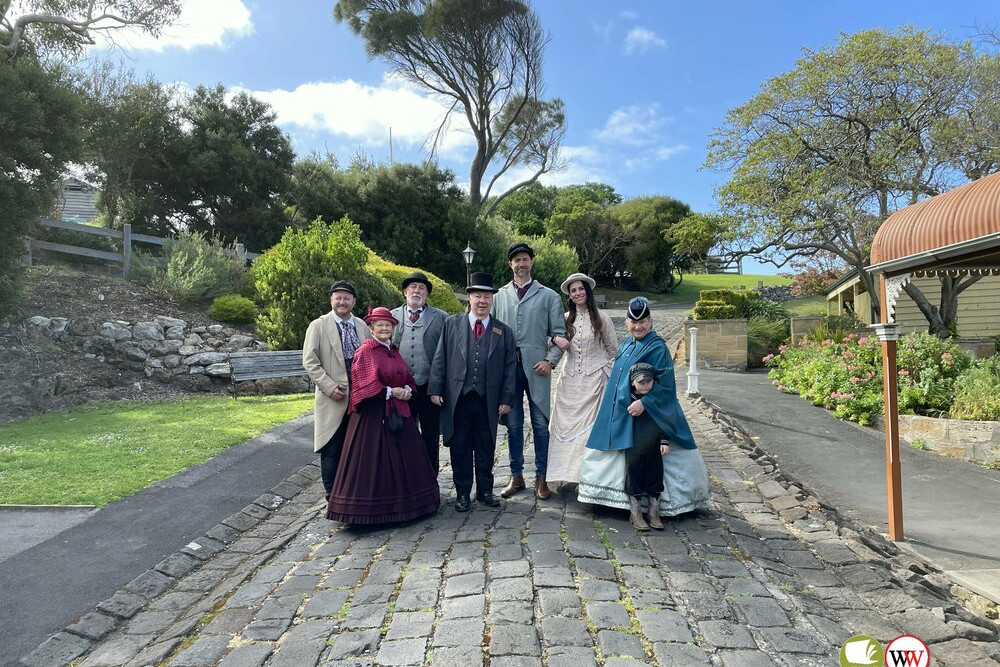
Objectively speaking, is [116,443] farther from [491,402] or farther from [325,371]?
[491,402]

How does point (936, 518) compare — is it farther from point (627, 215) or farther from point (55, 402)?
point (627, 215)

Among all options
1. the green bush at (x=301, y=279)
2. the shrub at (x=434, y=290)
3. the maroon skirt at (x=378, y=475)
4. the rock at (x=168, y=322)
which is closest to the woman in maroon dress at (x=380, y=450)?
the maroon skirt at (x=378, y=475)

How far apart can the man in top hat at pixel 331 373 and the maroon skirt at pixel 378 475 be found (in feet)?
1.02

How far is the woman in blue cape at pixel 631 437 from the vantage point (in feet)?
14.5

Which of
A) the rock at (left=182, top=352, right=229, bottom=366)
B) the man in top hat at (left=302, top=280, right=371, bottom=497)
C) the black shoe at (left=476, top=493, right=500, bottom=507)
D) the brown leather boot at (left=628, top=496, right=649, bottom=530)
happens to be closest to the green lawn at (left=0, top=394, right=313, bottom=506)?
the rock at (left=182, top=352, right=229, bottom=366)

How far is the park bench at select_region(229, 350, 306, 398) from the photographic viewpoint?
10117 millimetres

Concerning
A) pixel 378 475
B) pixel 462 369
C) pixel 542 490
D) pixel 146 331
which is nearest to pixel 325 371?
pixel 378 475

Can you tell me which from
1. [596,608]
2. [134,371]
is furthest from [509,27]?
[596,608]

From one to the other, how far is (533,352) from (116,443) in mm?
5213

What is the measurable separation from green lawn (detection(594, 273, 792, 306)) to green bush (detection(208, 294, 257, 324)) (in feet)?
74.7

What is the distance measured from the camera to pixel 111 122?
2130 centimetres

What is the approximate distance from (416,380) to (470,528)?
1.29 metres

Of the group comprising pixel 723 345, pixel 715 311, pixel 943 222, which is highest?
pixel 943 222

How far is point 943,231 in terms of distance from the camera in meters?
4.63
